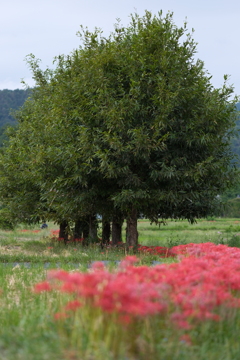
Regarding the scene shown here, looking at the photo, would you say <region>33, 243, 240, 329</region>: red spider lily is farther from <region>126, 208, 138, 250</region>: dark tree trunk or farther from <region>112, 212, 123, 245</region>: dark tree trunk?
<region>112, 212, 123, 245</region>: dark tree trunk

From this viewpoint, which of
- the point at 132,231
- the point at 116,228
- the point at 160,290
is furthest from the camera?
the point at 116,228

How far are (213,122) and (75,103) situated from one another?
17.8ft

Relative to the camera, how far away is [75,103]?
706 inches

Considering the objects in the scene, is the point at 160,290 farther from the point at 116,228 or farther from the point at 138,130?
the point at 116,228

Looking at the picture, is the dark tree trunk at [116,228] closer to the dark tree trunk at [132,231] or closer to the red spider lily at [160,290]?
the dark tree trunk at [132,231]

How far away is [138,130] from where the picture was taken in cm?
1505

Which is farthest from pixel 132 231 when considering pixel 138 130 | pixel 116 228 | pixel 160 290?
pixel 160 290

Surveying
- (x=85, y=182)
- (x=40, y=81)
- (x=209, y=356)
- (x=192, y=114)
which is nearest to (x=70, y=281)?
(x=209, y=356)

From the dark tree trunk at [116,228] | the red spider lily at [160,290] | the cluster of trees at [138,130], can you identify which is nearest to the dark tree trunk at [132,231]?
the cluster of trees at [138,130]

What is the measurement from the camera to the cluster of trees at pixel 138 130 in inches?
625

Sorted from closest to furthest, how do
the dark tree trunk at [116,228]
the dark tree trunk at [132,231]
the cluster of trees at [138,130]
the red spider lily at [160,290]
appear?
the red spider lily at [160,290] < the cluster of trees at [138,130] < the dark tree trunk at [132,231] < the dark tree trunk at [116,228]

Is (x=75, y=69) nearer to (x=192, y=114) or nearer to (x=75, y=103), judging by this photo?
(x=75, y=103)

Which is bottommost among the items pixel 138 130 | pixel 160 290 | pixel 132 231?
pixel 160 290

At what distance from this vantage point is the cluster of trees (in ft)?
52.1
